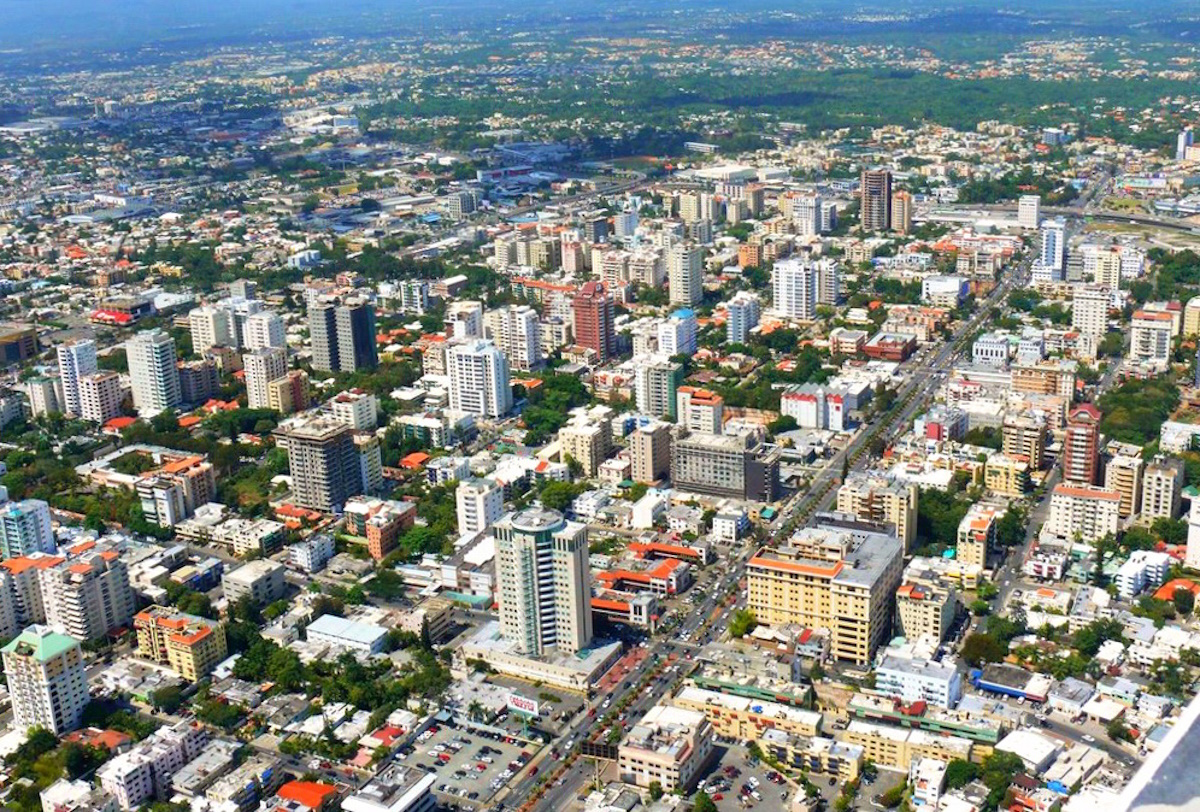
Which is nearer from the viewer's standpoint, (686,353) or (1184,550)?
(1184,550)

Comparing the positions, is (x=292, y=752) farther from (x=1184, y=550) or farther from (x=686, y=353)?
(x=686, y=353)

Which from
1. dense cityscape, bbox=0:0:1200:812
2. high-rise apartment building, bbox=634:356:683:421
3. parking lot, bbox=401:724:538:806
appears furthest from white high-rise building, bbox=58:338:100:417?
parking lot, bbox=401:724:538:806

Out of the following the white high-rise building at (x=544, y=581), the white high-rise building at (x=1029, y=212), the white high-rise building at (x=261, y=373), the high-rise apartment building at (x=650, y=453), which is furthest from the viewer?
the white high-rise building at (x=1029, y=212)

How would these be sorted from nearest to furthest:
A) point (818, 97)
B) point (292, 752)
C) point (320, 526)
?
point (292, 752), point (320, 526), point (818, 97)

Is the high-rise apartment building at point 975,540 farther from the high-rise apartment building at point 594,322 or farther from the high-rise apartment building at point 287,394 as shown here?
the high-rise apartment building at point 287,394

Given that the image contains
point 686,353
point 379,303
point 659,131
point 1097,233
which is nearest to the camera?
point 686,353

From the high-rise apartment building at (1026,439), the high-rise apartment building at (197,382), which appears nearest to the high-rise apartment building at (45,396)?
the high-rise apartment building at (197,382)

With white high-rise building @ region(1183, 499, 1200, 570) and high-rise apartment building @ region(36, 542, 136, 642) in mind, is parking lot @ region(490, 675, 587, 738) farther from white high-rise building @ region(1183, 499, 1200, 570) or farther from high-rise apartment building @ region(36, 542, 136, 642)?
white high-rise building @ region(1183, 499, 1200, 570)

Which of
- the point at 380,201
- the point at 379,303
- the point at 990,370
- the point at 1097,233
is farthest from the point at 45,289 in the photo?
the point at 1097,233
